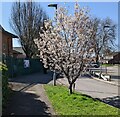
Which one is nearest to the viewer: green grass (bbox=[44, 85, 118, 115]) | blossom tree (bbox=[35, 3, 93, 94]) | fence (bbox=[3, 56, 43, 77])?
green grass (bbox=[44, 85, 118, 115])

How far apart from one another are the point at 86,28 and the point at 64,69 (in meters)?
2.23

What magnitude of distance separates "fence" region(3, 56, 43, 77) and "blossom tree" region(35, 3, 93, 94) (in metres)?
8.28

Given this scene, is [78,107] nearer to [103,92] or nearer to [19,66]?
[103,92]

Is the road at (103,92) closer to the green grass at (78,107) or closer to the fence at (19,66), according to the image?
the green grass at (78,107)

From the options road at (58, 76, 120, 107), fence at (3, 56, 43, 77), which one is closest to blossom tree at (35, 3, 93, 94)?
road at (58, 76, 120, 107)

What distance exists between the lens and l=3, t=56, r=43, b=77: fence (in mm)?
25672

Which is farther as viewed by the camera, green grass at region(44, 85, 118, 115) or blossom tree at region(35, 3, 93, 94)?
blossom tree at region(35, 3, 93, 94)

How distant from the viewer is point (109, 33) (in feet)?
224

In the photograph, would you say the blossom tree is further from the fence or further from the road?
the fence

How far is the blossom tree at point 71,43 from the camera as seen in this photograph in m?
13.7

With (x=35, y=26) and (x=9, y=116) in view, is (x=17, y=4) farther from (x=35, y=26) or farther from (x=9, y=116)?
(x=9, y=116)

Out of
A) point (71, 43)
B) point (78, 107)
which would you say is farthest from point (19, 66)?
point (78, 107)

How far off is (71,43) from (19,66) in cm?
1672

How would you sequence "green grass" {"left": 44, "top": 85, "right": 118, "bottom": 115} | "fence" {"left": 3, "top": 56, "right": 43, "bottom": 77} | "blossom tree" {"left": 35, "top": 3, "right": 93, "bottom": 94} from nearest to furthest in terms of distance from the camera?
1. "green grass" {"left": 44, "top": 85, "right": 118, "bottom": 115}
2. "blossom tree" {"left": 35, "top": 3, "right": 93, "bottom": 94}
3. "fence" {"left": 3, "top": 56, "right": 43, "bottom": 77}
